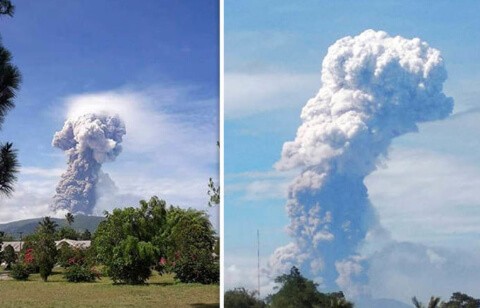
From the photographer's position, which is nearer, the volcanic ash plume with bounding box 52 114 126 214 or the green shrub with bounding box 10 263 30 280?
the volcanic ash plume with bounding box 52 114 126 214

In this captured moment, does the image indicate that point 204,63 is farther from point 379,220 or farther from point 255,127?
point 379,220

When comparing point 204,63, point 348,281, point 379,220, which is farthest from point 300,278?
point 204,63

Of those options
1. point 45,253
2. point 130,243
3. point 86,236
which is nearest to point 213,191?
point 130,243

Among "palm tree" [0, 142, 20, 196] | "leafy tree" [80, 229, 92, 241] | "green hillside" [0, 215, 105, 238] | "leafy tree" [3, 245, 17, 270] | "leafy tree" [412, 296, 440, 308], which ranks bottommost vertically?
"leafy tree" [412, 296, 440, 308]

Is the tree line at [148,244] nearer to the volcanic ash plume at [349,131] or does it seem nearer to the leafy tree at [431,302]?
the volcanic ash plume at [349,131]

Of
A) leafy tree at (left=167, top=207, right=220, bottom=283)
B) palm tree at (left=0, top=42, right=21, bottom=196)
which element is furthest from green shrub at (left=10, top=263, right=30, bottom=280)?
palm tree at (left=0, top=42, right=21, bottom=196)

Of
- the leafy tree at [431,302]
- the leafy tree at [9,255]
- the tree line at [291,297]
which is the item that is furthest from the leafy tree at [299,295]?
the leafy tree at [9,255]

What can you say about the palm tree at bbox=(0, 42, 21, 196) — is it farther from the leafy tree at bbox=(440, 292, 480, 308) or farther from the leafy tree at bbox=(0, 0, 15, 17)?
the leafy tree at bbox=(440, 292, 480, 308)
